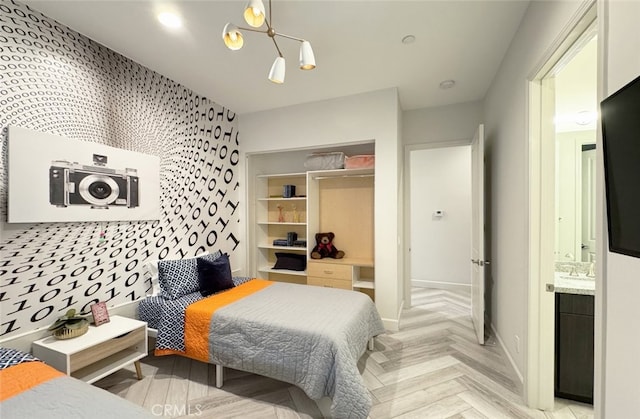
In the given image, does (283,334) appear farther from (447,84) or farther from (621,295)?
(447,84)

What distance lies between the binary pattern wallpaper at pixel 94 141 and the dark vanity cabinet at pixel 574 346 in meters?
3.51

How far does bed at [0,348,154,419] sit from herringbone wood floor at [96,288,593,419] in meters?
0.80

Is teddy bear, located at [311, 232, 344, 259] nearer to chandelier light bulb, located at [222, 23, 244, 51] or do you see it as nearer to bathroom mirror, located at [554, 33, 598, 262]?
bathroom mirror, located at [554, 33, 598, 262]

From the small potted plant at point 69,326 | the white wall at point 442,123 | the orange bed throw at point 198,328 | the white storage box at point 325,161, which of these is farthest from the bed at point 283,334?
the white wall at point 442,123

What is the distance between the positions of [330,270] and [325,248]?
13.3 inches

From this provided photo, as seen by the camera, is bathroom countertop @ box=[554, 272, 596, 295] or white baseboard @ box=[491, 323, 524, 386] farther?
white baseboard @ box=[491, 323, 524, 386]

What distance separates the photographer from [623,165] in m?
0.87

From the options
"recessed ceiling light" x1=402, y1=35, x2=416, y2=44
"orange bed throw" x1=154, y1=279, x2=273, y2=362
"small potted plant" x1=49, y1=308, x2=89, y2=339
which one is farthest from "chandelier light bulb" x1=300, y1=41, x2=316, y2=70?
"small potted plant" x1=49, y1=308, x2=89, y2=339

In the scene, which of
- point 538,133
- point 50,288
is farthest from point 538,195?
point 50,288

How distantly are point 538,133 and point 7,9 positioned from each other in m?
3.67

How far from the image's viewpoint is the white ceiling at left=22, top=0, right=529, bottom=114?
186cm

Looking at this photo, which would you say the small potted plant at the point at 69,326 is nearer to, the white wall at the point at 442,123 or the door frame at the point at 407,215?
the door frame at the point at 407,215

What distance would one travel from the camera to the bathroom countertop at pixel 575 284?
1843mm

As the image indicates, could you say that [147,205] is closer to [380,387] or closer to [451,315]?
[380,387]
